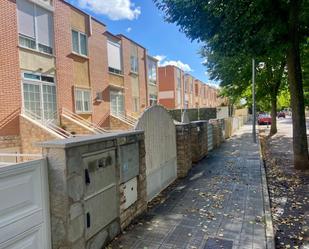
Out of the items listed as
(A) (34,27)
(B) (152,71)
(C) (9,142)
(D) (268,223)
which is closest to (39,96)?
(C) (9,142)

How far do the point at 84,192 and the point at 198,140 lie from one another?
8390 mm

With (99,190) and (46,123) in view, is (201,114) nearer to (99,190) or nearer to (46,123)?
(46,123)

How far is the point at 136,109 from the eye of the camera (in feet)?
75.5

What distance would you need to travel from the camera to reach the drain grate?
162 inches

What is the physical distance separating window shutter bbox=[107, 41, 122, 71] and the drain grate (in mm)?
16350

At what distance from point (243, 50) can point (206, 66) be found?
11901mm

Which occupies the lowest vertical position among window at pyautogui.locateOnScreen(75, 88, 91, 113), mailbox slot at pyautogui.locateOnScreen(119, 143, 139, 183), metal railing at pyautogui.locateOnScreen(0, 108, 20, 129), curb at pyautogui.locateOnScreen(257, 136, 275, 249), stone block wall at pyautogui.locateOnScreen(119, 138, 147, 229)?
curb at pyautogui.locateOnScreen(257, 136, 275, 249)

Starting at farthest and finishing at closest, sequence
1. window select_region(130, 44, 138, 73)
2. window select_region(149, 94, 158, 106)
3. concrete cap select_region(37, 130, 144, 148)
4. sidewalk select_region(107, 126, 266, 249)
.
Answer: window select_region(149, 94, 158, 106)
window select_region(130, 44, 138, 73)
sidewalk select_region(107, 126, 266, 249)
concrete cap select_region(37, 130, 144, 148)

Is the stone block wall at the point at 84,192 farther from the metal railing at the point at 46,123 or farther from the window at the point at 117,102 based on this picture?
the window at the point at 117,102

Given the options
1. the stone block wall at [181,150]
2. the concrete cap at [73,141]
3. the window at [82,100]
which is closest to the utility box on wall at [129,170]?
the concrete cap at [73,141]

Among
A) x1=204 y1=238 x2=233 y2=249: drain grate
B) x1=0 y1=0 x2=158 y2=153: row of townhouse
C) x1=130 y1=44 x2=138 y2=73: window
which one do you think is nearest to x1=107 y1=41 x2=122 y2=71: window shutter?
x1=0 y1=0 x2=158 y2=153: row of townhouse

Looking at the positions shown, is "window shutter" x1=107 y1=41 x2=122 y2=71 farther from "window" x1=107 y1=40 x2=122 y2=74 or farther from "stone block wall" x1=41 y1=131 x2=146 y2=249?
"stone block wall" x1=41 y1=131 x2=146 y2=249

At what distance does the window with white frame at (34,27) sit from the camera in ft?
38.0

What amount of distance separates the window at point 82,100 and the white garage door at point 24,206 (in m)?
12.1
